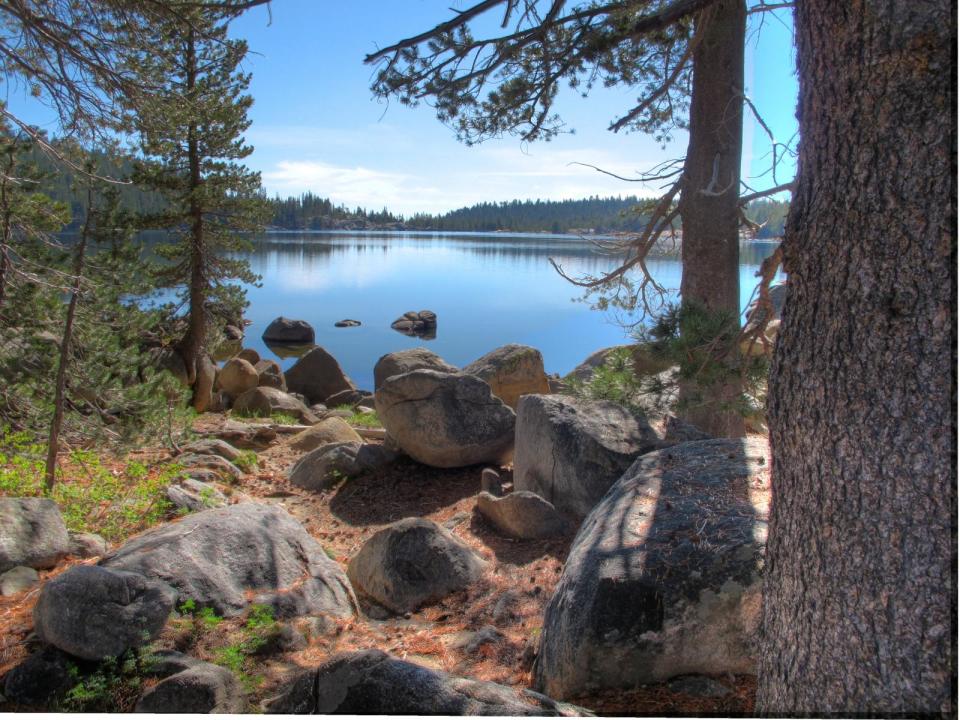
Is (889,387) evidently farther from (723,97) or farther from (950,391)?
(723,97)

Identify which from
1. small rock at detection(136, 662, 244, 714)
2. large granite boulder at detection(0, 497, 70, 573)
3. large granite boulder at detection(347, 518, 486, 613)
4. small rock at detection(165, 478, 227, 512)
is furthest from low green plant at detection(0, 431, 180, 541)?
small rock at detection(136, 662, 244, 714)

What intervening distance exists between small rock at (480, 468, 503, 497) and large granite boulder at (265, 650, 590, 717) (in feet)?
12.0

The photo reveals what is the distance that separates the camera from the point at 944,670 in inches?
64.7

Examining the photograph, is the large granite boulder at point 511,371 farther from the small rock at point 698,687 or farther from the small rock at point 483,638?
the small rock at point 698,687

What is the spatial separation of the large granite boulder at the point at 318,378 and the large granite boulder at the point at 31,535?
914cm

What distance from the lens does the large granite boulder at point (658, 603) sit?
259 cm

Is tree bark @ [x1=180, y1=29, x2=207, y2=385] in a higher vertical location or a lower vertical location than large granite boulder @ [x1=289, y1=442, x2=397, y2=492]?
higher

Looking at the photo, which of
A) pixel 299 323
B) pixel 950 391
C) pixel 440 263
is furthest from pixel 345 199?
pixel 440 263

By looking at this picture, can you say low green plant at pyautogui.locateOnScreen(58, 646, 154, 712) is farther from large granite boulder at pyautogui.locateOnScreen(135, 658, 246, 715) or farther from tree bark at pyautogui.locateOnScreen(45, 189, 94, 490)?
tree bark at pyautogui.locateOnScreen(45, 189, 94, 490)

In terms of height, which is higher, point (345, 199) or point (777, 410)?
point (345, 199)

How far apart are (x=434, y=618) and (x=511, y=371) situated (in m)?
5.18

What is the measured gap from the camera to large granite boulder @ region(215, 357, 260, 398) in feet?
39.6

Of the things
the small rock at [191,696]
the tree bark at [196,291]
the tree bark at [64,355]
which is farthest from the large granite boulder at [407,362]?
the small rock at [191,696]

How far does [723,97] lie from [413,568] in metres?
4.04
